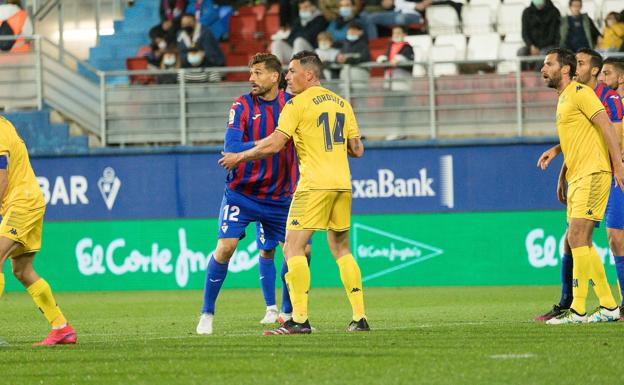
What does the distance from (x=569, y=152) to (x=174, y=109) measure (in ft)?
35.3

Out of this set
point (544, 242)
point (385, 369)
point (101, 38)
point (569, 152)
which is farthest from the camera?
point (101, 38)

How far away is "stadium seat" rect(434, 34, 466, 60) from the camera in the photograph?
2125 centimetres

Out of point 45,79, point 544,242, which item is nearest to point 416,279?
point 544,242

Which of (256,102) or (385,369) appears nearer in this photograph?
(385,369)

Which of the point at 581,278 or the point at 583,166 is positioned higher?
the point at 583,166

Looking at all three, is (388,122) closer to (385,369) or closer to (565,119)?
(565,119)

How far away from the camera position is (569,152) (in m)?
10.5

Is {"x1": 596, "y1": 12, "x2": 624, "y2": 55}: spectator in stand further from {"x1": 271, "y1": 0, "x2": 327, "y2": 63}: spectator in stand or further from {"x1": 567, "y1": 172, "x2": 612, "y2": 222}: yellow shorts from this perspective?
{"x1": 567, "y1": 172, "x2": 612, "y2": 222}: yellow shorts

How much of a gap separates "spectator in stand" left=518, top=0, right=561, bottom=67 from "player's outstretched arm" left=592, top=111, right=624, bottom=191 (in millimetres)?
9970

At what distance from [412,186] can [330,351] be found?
10899 mm

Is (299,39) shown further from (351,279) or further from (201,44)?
(351,279)

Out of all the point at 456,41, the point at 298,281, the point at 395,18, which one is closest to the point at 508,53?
the point at 456,41

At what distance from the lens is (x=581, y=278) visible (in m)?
10.4

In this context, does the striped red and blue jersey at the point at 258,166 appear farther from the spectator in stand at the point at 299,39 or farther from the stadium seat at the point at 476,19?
the stadium seat at the point at 476,19
